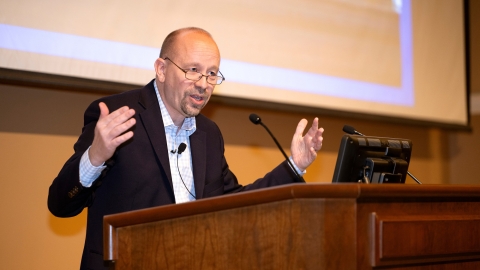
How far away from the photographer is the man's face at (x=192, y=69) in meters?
2.44


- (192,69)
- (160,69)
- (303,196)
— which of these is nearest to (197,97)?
(192,69)

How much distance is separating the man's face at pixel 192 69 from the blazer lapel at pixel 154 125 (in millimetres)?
103

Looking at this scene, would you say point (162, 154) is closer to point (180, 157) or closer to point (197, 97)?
point (180, 157)

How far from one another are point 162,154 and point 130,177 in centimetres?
16

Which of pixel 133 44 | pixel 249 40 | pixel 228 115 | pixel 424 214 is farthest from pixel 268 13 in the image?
pixel 424 214

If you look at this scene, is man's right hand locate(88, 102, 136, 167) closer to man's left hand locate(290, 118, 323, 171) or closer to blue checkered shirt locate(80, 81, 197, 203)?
blue checkered shirt locate(80, 81, 197, 203)

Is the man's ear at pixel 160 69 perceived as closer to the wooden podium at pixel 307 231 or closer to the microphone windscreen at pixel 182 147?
the microphone windscreen at pixel 182 147

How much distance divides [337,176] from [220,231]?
1.86 feet

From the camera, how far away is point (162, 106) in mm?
2521

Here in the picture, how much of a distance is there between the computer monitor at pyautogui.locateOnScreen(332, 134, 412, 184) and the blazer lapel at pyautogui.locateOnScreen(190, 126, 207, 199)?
64cm

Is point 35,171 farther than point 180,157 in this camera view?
Yes

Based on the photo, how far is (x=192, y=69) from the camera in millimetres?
2459

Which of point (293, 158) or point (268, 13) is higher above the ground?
point (268, 13)

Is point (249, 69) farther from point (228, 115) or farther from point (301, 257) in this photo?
point (301, 257)
